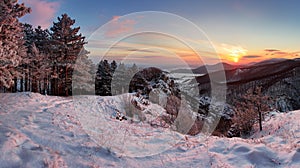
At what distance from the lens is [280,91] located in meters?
93.4

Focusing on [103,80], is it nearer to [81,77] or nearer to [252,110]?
[81,77]

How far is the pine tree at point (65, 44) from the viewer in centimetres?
2683

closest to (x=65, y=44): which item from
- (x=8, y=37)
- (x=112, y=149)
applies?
(x=8, y=37)

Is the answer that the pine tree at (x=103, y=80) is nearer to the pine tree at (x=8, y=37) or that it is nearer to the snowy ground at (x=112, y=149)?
the pine tree at (x=8, y=37)

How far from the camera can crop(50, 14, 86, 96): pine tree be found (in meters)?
26.8

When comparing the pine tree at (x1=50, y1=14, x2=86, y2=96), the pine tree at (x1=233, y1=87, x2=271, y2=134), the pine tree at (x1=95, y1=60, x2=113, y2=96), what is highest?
the pine tree at (x1=50, y1=14, x2=86, y2=96)

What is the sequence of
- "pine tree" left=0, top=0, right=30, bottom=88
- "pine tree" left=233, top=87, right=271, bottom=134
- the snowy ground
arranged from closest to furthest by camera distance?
the snowy ground → "pine tree" left=0, top=0, right=30, bottom=88 → "pine tree" left=233, top=87, right=271, bottom=134

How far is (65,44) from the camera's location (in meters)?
27.0

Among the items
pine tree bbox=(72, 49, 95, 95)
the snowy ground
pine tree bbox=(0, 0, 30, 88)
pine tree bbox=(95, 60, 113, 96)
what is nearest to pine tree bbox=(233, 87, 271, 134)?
the snowy ground

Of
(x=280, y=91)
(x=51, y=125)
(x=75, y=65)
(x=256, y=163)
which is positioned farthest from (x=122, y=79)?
(x=280, y=91)

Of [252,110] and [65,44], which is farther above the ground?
[65,44]

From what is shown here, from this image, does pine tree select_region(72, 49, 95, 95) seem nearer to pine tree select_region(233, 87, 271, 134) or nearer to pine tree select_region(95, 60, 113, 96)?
pine tree select_region(95, 60, 113, 96)

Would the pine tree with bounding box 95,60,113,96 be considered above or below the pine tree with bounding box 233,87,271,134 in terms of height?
above

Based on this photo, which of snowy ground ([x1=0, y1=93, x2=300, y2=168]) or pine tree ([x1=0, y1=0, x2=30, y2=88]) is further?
pine tree ([x1=0, y1=0, x2=30, y2=88])
